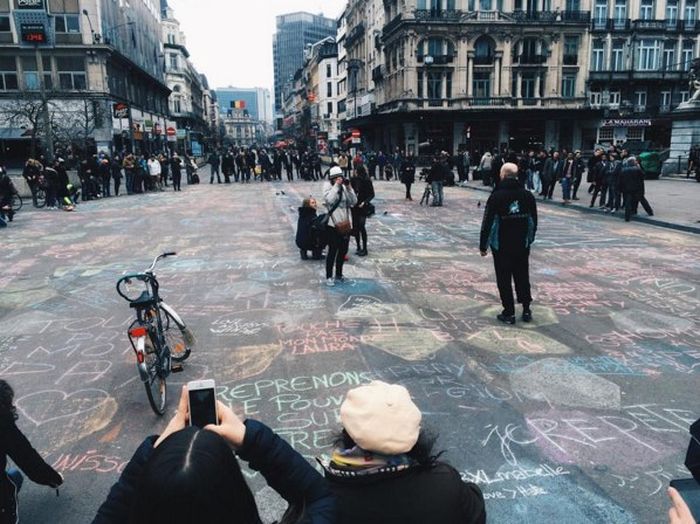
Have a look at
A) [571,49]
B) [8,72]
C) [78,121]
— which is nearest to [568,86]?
[571,49]

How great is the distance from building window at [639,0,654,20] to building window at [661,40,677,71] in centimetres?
317

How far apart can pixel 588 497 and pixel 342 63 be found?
300 ft

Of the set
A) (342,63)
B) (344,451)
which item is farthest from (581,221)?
(342,63)

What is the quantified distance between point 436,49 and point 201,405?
172ft

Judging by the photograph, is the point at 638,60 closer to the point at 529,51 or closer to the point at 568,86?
the point at 568,86

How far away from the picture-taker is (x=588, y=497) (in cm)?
361

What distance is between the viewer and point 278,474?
78.9 inches

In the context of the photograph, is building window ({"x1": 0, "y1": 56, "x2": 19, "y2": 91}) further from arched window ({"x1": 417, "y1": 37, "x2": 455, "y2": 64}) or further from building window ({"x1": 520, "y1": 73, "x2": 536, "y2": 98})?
building window ({"x1": 520, "y1": 73, "x2": 536, "y2": 98})

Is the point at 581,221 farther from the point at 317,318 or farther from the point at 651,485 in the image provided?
the point at 651,485

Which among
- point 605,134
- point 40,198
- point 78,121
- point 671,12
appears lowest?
point 40,198

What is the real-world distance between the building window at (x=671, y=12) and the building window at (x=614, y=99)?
7.57 metres

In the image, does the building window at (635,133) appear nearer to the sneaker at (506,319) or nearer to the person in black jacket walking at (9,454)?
the sneaker at (506,319)

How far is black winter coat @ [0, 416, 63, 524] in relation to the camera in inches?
116

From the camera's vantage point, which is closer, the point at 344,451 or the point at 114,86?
the point at 344,451
